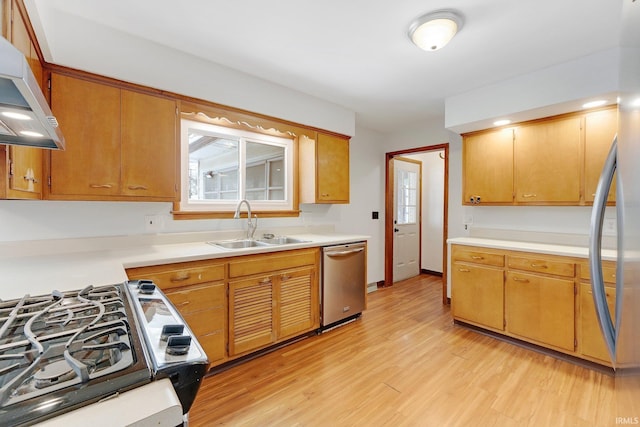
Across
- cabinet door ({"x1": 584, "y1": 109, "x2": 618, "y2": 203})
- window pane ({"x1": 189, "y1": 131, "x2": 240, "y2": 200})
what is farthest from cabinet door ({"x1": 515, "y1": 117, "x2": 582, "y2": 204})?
window pane ({"x1": 189, "y1": 131, "x2": 240, "y2": 200})

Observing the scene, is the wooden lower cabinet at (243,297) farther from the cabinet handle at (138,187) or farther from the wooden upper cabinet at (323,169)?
the wooden upper cabinet at (323,169)

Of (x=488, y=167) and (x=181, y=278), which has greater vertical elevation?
(x=488, y=167)

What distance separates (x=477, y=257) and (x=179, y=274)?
2620 millimetres

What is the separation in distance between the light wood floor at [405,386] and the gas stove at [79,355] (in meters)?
1.20

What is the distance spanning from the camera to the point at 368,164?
423 centimetres

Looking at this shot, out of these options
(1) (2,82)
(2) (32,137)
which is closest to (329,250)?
(2) (32,137)

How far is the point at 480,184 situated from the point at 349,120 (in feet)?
5.35

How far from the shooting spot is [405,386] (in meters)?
1.98

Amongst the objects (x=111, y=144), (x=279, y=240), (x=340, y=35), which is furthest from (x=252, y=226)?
(x=340, y=35)

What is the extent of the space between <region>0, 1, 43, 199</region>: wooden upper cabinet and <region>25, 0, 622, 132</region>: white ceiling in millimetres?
139

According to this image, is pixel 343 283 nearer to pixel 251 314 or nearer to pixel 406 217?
pixel 251 314

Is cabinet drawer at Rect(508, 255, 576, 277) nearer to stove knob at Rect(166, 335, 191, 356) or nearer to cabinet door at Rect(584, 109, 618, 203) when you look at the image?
cabinet door at Rect(584, 109, 618, 203)

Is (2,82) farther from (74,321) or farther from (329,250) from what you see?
(329,250)

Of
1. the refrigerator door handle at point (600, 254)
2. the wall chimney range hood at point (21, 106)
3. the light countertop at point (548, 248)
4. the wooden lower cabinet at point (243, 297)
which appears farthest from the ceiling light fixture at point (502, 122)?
the wall chimney range hood at point (21, 106)
